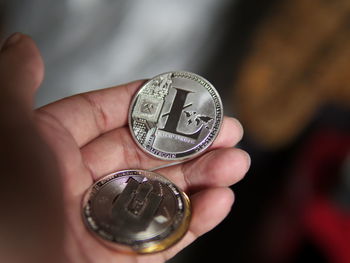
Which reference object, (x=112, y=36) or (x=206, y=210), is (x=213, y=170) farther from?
(x=112, y=36)

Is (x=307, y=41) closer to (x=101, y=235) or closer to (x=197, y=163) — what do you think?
(x=197, y=163)

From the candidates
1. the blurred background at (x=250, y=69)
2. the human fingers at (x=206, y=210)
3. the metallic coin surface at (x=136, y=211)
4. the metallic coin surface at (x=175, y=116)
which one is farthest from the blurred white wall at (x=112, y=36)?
the human fingers at (x=206, y=210)

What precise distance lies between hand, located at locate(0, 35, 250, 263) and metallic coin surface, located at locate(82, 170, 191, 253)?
0.03m

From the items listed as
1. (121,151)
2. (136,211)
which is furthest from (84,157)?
(136,211)

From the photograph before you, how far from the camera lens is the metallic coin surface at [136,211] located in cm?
110

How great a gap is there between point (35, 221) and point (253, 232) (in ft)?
3.51

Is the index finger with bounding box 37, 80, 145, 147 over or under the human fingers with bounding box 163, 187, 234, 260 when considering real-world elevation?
over

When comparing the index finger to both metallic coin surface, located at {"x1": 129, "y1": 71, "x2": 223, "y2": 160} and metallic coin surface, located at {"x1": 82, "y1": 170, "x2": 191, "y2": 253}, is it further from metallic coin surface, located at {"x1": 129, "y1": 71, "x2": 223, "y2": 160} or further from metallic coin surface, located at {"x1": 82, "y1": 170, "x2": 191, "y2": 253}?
metallic coin surface, located at {"x1": 82, "y1": 170, "x2": 191, "y2": 253}

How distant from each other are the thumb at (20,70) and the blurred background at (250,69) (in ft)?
3.51

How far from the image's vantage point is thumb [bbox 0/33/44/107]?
39.6 inches

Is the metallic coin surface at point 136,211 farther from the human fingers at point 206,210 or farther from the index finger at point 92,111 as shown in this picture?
the index finger at point 92,111

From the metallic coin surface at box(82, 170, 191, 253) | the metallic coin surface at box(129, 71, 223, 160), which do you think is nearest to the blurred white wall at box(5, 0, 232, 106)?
the metallic coin surface at box(129, 71, 223, 160)

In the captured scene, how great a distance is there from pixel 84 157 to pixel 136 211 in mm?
218

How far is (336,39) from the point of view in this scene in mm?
2156
